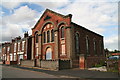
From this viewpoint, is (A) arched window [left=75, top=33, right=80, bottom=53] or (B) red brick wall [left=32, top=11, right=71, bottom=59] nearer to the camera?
(B) red brick wall [left=32, top=11, right=71, bottom=59]

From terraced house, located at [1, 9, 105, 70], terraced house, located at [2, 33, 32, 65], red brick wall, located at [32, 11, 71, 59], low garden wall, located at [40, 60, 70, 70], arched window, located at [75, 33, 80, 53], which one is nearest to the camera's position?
low garden wall, located at [40, 60, 70, 70]

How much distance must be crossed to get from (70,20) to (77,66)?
A: 805 centimetres

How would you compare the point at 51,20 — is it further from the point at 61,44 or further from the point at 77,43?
the point at 77,43

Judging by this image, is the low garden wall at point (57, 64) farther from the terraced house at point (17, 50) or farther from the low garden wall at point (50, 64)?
the terraced house at point (17, 50)

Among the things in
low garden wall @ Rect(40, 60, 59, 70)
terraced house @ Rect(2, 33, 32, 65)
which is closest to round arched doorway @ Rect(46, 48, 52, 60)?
low garden wall @ Rect(40, 60, 59, 70)

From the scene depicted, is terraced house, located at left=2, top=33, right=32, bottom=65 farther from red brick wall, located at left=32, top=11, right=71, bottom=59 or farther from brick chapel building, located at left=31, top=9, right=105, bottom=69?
red brick wall, located at left=32, top=11, right=71, bottom=59

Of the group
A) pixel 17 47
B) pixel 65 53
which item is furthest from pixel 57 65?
pixel 17 47

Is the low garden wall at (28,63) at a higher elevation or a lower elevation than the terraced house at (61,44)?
lower

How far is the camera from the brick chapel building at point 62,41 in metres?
20.6

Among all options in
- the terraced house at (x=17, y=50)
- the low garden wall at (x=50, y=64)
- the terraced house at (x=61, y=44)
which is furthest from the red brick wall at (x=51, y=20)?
the terraced house at (x=17, y=50)

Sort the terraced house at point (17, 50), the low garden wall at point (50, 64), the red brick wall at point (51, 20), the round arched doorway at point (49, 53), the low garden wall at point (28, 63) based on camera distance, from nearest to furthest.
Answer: the low garden wall at point (50, 64), the red brick wall at point (51, 20), the low garden wall at point (28, 63), the round arched doorway at point (49, 53), the terraced house at point (17, 50)

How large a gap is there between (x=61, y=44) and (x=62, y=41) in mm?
605

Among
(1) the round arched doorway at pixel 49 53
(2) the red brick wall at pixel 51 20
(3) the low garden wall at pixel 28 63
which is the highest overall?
(2) the red brick wall at pixel 51 20

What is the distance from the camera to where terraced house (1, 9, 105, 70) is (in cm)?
1966
